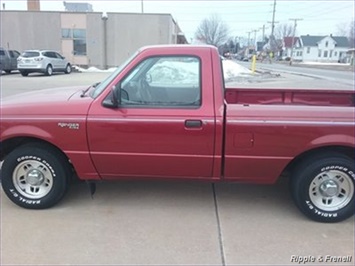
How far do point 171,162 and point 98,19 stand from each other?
34743 millimetres

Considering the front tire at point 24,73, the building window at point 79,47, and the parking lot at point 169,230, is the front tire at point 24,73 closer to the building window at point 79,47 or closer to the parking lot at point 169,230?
the building window at point 79,47

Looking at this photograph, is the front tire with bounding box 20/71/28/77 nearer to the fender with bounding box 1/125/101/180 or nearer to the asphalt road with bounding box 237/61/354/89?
the asphalt road with bounding box 237/61/354/89

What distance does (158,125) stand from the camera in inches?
148

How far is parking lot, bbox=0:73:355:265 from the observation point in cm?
325

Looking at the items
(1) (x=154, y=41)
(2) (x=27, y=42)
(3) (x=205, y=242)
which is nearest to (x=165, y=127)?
(3) (x=205, y=242)

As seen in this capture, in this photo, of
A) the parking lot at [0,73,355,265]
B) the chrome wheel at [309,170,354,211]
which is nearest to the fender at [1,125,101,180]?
the parking lot at [0,73,355,265]

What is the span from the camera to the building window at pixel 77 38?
1441 inches

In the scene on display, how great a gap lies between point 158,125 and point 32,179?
1.51 m

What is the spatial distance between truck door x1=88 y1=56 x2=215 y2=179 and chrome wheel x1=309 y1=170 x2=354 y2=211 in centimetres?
111

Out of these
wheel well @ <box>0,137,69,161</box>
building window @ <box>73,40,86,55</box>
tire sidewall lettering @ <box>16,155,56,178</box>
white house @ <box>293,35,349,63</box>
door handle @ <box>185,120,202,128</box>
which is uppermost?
door handle @ <box>185,120,202,128</box>

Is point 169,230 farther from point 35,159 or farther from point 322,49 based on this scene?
point 322,49

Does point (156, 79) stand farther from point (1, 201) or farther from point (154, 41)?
point (154, 41)

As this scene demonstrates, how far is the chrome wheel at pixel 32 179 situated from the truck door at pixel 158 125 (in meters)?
0.59

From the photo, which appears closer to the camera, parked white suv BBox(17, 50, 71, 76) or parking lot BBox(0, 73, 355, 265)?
parking lot BBox(0, 73, 355, 265)
